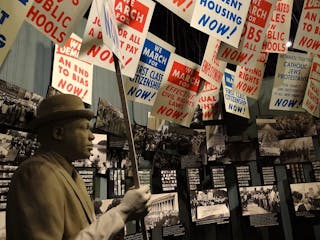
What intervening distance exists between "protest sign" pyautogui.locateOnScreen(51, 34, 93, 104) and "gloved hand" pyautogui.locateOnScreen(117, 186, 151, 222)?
1312 mm

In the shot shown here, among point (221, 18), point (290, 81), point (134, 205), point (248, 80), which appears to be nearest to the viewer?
point (134, 205)

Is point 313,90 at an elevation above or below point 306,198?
above

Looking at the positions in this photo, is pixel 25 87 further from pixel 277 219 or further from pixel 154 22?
pixel 277 219

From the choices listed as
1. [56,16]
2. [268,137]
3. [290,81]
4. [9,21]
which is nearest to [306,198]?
[268,137]

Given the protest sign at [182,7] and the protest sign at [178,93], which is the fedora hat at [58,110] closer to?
the protest sign at [182,7]

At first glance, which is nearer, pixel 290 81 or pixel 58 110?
pixel 58 110

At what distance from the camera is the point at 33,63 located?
7.59 ft

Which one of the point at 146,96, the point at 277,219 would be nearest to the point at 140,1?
the point at 146,96

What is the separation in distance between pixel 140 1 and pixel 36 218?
5.96 feet

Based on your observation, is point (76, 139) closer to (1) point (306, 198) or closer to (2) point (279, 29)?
(2) point (279, 29)

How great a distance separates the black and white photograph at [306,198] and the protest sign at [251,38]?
201 cm

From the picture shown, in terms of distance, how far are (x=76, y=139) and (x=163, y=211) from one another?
2.16 m

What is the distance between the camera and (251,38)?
2627 millimetres

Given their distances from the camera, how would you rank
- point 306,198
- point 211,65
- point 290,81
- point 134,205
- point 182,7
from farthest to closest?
point 306,198, point 290,81, point 211,65, point 182,7, point 134,205
